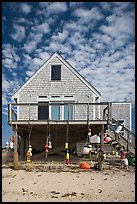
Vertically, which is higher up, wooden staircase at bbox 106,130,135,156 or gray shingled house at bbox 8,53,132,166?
gray shingled house at bbox 8,53,132,166

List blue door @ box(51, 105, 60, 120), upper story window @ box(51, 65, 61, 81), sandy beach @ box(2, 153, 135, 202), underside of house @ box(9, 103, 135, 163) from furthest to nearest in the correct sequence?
1. upper story window @ box(51, 65, 61, 81)
2. blue door @ box(51, 105, 60, 120)
3. underside of house @ box(9, 103, 135, 163)
4. sandy beach @ box(2, 153, 135, 202)

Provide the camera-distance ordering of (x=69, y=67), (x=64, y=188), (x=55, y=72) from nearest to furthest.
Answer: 1. (x=64, y=188)
2. (x=69, y=67)
3. (x=55, y=72)

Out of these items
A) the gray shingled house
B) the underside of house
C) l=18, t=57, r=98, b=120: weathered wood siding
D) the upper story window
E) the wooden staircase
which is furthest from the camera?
the upper story window

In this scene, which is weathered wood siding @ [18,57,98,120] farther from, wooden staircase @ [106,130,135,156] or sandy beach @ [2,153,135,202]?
sandy beach @ [2,153,135,202]

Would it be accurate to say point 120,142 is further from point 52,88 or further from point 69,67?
point 69,67

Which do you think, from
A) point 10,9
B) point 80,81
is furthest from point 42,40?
point 80,81

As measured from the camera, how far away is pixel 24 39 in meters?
9.75

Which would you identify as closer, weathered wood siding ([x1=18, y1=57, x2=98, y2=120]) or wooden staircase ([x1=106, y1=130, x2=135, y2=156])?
wooden staircase ([x1=106, y1=130, x2=135, y2=156])

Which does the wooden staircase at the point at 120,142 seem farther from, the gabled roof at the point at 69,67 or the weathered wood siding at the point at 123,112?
the weathered wood siding at the point at 123,112

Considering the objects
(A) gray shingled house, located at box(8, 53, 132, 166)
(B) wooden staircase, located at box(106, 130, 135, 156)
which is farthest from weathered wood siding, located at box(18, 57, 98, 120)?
(B) wooden staircase, located at box(106, 130, 135, 156)

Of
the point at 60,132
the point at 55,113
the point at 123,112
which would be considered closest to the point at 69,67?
the point at 55,113

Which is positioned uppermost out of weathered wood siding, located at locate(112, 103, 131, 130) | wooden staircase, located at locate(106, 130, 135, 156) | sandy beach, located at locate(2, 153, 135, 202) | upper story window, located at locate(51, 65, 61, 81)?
upper story window, located at locate(51, 65, 61, 81)

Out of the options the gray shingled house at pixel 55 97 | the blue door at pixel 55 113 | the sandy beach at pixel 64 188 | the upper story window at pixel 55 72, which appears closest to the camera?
the sandy beach at pixel 64 188

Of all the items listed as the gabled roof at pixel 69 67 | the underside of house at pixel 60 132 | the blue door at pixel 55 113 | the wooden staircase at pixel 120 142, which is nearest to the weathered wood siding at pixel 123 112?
the underside of house at pixel 60 132
